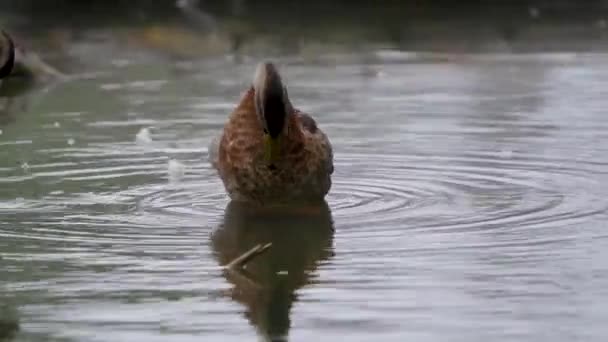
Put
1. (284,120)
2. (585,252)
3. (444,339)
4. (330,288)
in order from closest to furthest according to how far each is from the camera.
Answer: (444,339) → (330,288) → (585,252) → (284,120)

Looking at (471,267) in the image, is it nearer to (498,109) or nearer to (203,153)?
(203,153)

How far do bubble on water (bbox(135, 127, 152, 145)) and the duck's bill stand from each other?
2.52 meters

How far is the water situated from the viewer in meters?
6.70

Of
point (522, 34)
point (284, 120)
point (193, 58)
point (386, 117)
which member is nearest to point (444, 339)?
point (284, 120)

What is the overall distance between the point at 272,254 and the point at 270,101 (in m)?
0.87

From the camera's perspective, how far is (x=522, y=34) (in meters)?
18.4

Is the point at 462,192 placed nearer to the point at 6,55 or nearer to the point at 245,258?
the point at 245,258

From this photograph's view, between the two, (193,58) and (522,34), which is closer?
(193,58)

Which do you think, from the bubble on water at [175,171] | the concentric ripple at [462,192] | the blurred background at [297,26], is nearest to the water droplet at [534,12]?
the blurred background at [297,26]

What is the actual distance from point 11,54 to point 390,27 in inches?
242

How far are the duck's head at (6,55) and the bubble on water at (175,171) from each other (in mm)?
4599

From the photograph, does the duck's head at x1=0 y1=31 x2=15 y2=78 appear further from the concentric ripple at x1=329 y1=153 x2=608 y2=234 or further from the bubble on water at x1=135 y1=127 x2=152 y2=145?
the concentric ripple at x1=329 y1=153 x2=608 y2=234

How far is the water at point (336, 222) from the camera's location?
6.70 metres

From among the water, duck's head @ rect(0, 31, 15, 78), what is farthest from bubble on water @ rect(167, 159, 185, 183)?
duck's head @ rect(0, 31, 15, 78)
